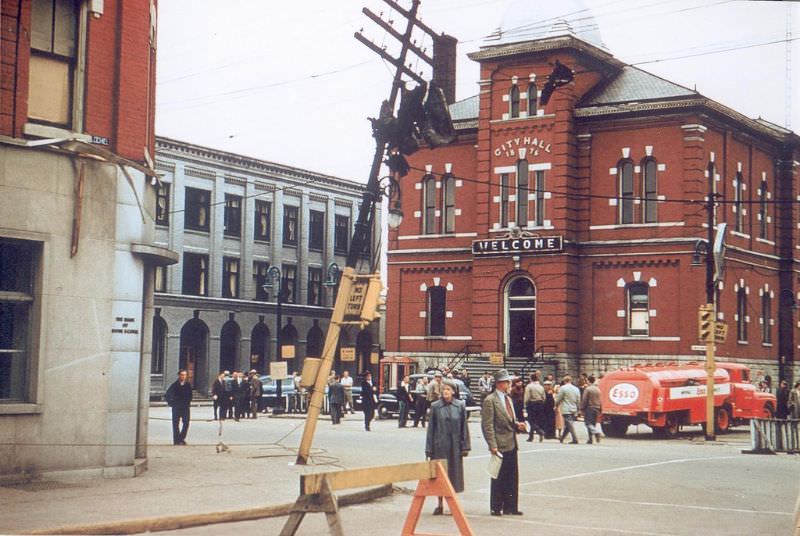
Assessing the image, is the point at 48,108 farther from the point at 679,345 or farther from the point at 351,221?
the point at 351,221

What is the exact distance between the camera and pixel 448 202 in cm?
5641

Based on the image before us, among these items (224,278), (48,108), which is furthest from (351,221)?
(48,108)

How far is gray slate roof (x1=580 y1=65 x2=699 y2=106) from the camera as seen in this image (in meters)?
51.1

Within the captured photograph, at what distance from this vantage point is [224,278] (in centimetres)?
5628

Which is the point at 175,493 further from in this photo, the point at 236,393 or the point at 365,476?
the point at 236,393

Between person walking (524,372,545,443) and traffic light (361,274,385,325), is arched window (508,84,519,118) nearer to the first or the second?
person walking (524,372,545,443)

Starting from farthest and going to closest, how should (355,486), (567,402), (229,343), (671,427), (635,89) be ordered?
(229,343) < (635,89) < (671,427) < (567,402) < (355,486)

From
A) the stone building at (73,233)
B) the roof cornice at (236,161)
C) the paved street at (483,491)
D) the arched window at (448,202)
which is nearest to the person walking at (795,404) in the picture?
the paved street at (483,491)

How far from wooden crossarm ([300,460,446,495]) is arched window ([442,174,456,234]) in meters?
44.1

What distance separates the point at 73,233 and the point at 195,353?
35.2m

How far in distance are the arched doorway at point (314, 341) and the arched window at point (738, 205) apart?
19488mm

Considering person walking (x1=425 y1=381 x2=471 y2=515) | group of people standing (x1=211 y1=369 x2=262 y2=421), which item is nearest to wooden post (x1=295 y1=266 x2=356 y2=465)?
person walking (x1=425 y1=381 x2=471 y2=515)

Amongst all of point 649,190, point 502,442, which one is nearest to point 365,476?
point 502,442

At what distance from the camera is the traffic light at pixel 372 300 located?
20750 millimetres
